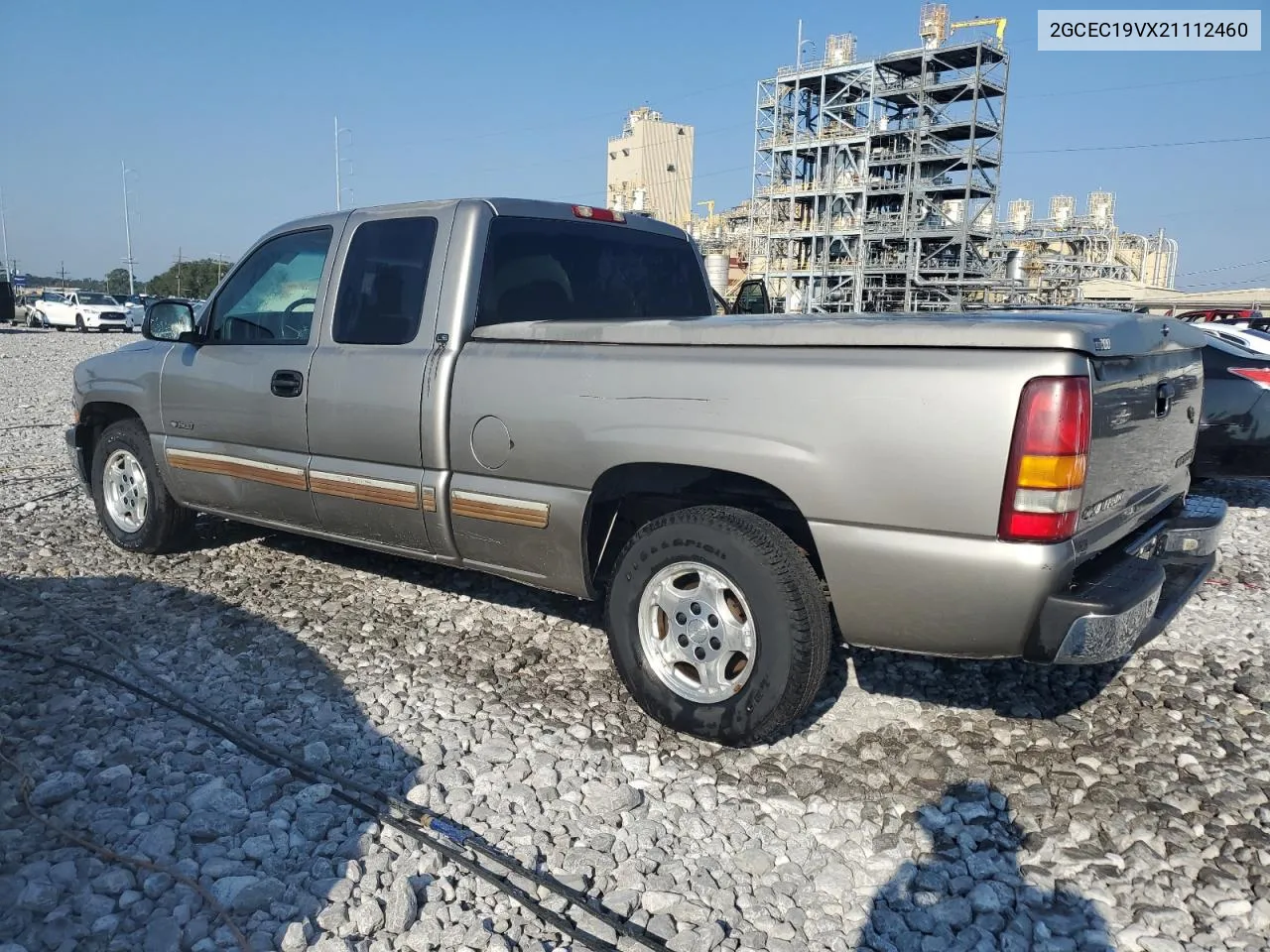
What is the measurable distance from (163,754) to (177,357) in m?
2.66

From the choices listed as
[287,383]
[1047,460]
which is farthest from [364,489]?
[1047,460]

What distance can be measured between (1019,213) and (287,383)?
344 feet

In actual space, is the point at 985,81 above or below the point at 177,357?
above

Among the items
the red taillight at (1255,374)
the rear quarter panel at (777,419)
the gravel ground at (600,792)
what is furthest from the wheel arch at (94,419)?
the red taillight at (1255,374)

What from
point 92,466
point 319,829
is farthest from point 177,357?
point 319,829

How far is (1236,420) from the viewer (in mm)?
7152

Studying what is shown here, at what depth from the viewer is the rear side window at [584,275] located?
13.9 feet

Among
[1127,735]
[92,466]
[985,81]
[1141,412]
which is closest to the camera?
[1141,412]

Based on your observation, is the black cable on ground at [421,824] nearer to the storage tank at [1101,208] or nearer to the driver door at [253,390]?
the driver door at [253,390]

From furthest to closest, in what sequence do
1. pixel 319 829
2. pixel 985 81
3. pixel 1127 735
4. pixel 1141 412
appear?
pixel 985 81
pixel 1127 735
pixel 1141 412
pixel 319 829

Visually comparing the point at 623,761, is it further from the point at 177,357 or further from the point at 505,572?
the point at 177,357

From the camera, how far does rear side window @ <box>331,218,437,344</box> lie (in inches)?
168

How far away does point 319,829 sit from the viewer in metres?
2.95

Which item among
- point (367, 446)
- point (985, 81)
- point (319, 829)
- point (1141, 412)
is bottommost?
point (319, 829)
